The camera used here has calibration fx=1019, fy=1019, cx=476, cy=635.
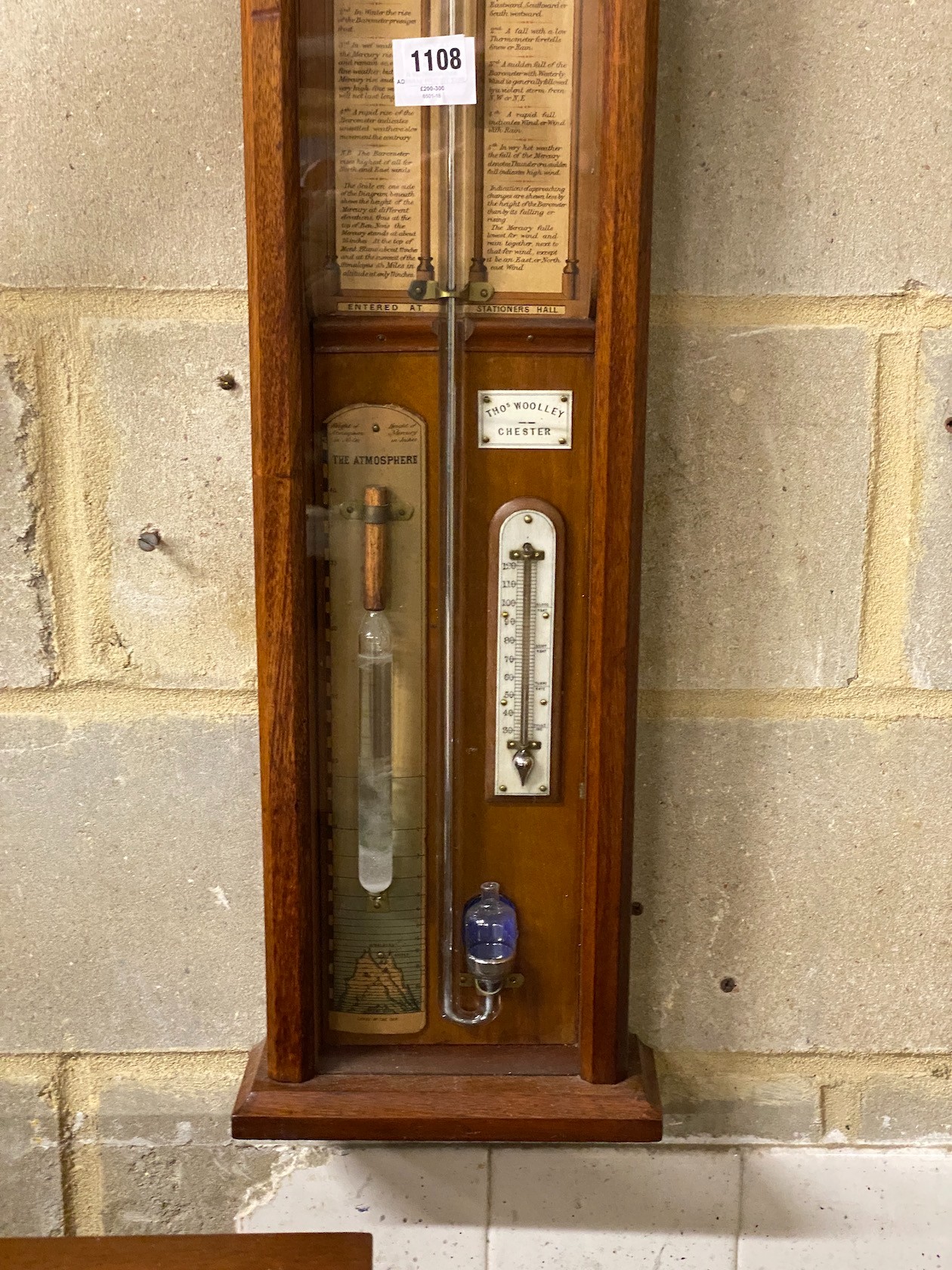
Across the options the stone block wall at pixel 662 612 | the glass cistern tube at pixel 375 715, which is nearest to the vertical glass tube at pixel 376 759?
the glass cistern tube at pixel 375 715

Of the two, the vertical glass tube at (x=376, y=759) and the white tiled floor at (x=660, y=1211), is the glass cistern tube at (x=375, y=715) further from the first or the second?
the white tiled floor at (x=660, y=1211)

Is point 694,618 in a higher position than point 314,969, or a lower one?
higher

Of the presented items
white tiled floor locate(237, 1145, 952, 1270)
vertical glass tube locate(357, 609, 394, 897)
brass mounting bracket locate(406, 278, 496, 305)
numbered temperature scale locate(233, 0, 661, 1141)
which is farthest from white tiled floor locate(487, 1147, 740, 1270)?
brass mounting bracket locate(406, 278, 496, 305)

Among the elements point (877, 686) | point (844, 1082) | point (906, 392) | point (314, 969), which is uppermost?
point (906, 392)

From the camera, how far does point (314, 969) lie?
2.47 feet

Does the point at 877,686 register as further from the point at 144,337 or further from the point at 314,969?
the point at 144,337

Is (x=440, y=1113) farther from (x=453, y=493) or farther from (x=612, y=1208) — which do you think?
(x=453, y=493)

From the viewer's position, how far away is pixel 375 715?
2.45ft

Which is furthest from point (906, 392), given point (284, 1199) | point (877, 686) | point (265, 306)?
point (284, 1199)

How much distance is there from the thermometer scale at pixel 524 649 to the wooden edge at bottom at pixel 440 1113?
220mm

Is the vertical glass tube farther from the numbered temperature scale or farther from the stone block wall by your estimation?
the stone block wall

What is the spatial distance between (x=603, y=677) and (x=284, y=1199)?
561 millimetres

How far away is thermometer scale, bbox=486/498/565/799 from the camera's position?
726 mm

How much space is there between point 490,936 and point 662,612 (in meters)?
0.29
